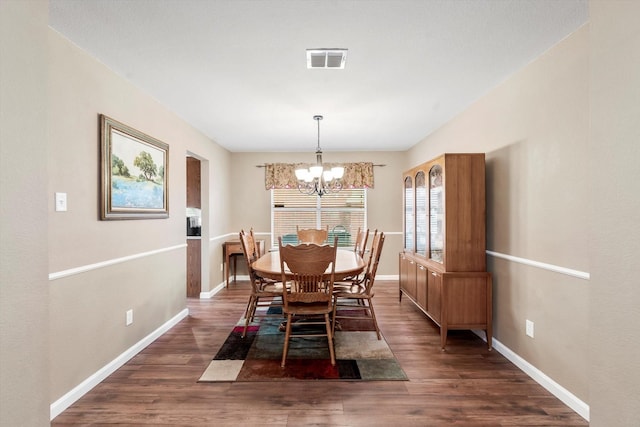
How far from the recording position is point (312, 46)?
2.19 meters

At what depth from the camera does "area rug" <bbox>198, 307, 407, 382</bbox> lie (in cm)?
243

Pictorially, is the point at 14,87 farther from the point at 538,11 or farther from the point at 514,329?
Result: the point at 514,329

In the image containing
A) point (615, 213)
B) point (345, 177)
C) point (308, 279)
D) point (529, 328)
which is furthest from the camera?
point (345, 177)

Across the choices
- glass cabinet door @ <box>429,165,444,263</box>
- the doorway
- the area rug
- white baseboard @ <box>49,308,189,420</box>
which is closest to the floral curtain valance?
the doorway

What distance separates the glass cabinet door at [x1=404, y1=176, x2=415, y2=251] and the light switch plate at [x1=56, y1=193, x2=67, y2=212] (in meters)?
3.50

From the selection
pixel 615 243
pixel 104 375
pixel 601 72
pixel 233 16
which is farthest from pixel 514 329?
pixel 104 375

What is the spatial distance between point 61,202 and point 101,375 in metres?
1.34

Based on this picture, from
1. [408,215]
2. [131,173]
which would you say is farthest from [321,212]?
[131,173]

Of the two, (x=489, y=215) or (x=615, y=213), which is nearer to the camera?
(x=615, y=213)

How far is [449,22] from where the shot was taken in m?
1.92

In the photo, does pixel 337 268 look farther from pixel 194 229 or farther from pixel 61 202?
pixel 194 229

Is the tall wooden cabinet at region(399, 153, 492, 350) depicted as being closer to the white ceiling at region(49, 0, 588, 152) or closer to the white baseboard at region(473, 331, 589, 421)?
the white baseboard at region(473, 331, 589, 421)

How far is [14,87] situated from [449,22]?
6.97 ft

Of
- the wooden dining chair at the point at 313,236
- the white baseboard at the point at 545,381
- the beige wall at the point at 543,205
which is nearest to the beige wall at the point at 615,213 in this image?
the beige wall at the point at 543,205
